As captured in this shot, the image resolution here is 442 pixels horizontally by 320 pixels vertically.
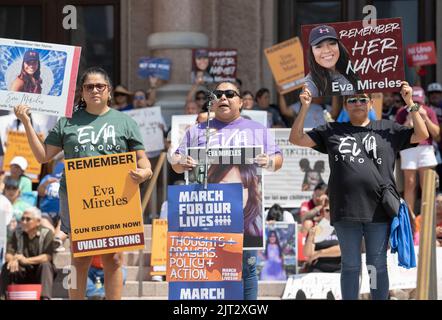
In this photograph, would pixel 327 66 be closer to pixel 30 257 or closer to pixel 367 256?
pixel 367 256

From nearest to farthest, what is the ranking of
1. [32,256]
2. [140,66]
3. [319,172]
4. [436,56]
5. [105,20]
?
[32,256], [319,172], [140,66], [436,56], [105,20]

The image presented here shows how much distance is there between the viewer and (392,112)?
16391 millimetres

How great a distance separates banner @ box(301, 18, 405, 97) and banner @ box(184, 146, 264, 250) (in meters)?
0.77

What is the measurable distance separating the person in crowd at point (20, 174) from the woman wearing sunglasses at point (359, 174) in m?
6.84

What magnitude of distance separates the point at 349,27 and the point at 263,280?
14.5 feet

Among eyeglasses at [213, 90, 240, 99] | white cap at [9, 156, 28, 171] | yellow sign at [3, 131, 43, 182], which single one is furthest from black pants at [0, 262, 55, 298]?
eyeglasses at [213, 90, 240, 99]

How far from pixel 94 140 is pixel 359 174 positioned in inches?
75.0

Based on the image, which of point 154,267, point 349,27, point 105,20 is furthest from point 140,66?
point 349,27

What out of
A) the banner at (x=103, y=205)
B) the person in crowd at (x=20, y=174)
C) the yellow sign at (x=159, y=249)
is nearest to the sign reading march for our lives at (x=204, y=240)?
the banner at (x=103, y=205)

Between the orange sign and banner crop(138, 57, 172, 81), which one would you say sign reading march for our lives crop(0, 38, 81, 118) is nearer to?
the orange sign

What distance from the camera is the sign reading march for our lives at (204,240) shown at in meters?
9.52

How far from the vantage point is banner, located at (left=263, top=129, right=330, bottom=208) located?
50.5ft

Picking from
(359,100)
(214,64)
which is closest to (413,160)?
(214,64)

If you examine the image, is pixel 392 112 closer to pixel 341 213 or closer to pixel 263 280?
pixel 263 280
